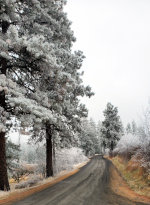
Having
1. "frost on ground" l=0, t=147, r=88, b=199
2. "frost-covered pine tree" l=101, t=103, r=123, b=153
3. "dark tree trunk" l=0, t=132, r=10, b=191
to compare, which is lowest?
"frost on ground" l=0, t=147, r=88, b=199

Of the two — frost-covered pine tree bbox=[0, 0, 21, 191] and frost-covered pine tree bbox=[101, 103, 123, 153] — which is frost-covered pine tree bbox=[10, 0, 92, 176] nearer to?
frost-covered pine tree bbox=[0, 0, 21, 191]

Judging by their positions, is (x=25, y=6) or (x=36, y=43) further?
(x=25, y=6)

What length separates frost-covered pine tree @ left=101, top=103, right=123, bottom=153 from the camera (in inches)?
1684

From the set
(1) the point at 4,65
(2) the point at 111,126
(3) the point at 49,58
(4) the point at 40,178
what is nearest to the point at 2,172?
(4) the point at 40,178

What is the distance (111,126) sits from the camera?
42.8 metres

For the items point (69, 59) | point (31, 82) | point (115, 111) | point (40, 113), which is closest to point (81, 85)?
point (69, 59)

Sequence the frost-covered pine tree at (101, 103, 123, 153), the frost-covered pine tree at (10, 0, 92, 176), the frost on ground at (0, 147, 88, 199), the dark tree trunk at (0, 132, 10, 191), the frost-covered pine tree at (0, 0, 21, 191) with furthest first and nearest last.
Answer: the frost-covered pine tree at (101, 103, 123, 153) < the frost on ground at (0, 147, 88, 199) < the frost-covered pine tree at (10, 0, 92, 176) < the dark tree trunk at (0, 132, 10, 191) < the frost-covered pine tree at (0, 0, 21, 191)

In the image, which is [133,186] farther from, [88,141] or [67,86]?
[88,141]

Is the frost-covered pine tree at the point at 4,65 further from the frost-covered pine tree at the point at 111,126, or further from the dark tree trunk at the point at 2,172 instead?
the frost-covered pine tree at the point at 111,126

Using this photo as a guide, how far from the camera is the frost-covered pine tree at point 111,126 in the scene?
140ft

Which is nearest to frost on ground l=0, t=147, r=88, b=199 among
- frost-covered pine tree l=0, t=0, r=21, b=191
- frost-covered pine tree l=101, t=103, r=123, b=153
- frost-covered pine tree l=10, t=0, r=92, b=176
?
frost-covered pine tree l=0, t=0, r=21, b=191

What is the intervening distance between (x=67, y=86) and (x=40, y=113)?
3139 millimetres

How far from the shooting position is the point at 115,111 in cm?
4391

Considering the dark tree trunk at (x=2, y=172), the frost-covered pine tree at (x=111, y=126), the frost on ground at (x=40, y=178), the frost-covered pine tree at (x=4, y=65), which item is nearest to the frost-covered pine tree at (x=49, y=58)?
the frost-covered pine tree at (x=4, y=65)
